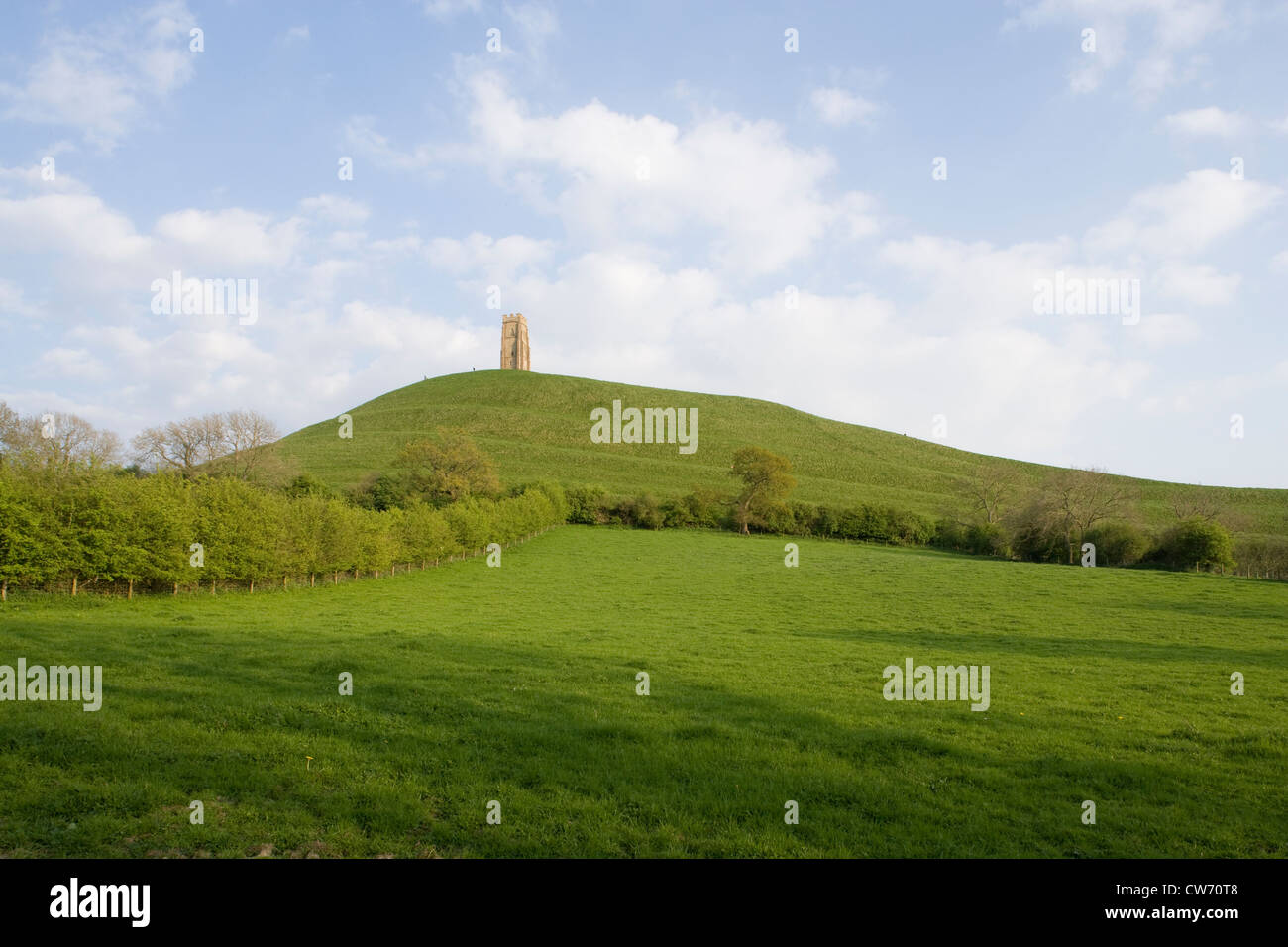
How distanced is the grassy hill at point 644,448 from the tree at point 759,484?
13216 millimetres

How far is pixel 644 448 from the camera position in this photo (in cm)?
13100

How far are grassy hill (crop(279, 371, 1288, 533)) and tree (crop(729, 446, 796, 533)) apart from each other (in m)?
13.2

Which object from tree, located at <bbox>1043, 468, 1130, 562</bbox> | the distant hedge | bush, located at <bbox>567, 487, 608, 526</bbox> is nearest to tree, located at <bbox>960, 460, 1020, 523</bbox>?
tree, located at <bbox>1043, 468, 1130, 562</bbox>

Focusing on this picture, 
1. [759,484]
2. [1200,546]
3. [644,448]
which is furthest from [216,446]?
[1200,546]

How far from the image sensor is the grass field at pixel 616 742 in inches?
302

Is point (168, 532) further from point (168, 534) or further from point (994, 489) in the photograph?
point (994, 489)

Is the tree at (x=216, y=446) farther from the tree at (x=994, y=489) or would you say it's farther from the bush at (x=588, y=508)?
the tree at (x=994, y=489)

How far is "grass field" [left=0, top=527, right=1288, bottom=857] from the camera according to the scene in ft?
25.1

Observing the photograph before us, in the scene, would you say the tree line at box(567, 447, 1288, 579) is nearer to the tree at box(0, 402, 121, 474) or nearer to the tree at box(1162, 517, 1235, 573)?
the tree at box(1162, 517, 1235, 573)

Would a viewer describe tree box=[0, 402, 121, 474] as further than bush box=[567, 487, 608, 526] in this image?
No

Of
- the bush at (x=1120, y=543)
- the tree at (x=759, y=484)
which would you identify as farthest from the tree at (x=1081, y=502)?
the tree at (x=759, y=484)

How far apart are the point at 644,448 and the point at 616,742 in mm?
120569

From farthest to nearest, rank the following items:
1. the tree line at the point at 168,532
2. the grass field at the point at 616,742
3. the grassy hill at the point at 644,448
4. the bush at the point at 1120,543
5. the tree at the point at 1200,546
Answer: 1. the grassy hill at the point at 644,448
2. the bush at the point at 1120,543
3. the tree at the point at 1200,546
4. the tree line at the point at 168,532
5. the grass field at the point at 616,742
